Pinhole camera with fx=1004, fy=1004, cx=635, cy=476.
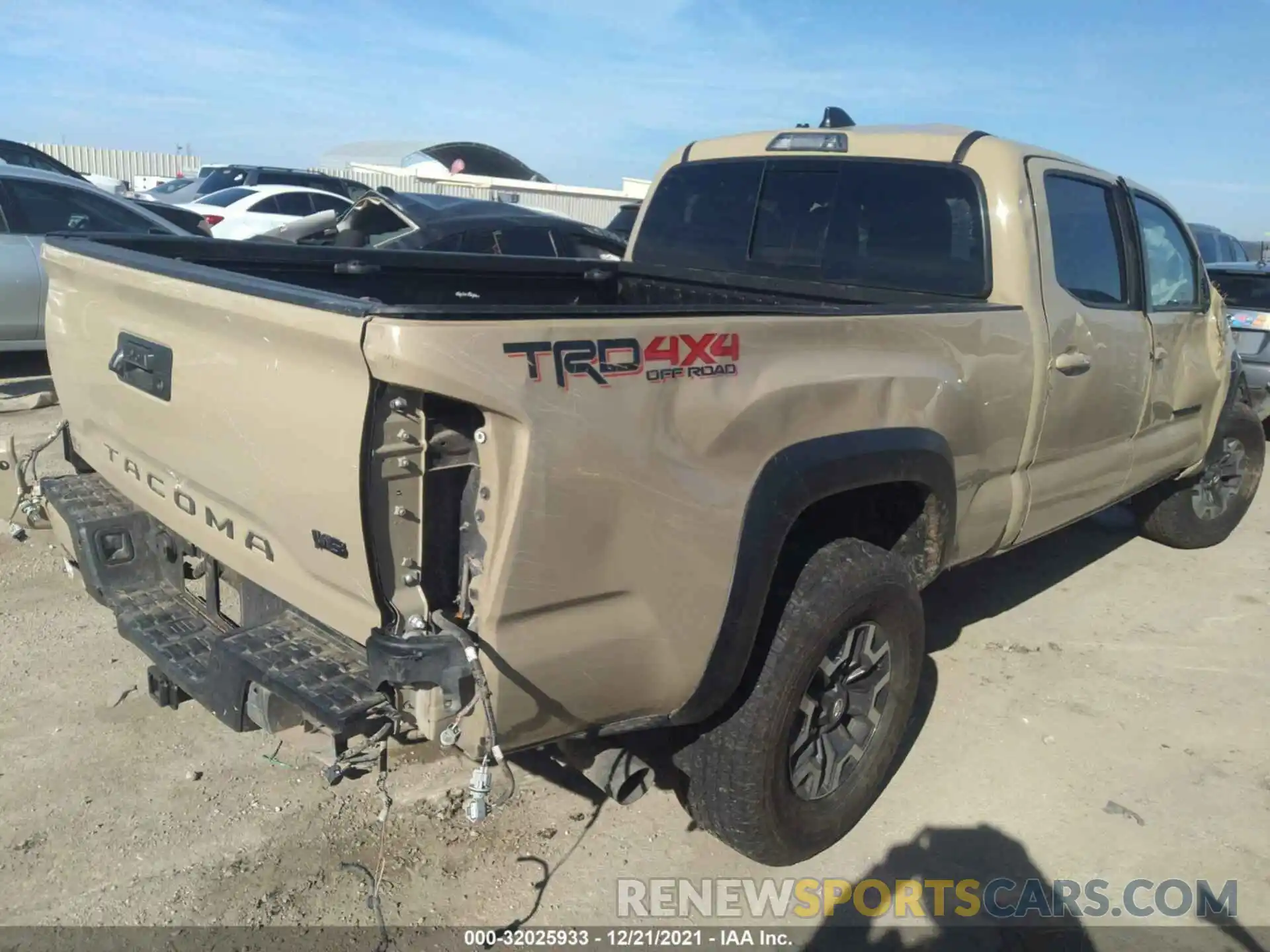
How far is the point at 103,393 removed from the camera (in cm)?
283

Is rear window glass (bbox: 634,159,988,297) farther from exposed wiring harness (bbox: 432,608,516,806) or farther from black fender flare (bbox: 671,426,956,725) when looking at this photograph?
exposed wiring harness (bbox: 432,608,516,806)

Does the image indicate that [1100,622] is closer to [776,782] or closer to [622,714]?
[776,782]

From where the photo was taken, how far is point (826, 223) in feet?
13.2

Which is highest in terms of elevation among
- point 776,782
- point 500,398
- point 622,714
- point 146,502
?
point 500,398

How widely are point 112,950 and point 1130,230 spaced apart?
4352 mm

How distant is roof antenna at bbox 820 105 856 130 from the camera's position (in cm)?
436

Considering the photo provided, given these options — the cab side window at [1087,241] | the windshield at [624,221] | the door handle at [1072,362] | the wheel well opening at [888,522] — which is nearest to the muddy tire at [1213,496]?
the cab side window at [1087,241]

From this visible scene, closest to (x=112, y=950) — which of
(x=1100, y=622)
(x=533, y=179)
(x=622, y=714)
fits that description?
(x=622, y=714)

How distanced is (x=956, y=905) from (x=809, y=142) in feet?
9.45

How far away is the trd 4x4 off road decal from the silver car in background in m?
6.38

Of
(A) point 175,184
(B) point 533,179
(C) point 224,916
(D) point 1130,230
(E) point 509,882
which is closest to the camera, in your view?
(C) point 224,916

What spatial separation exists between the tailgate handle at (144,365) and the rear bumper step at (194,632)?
477 millimetres

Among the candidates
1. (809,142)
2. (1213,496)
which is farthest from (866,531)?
(1213,496)

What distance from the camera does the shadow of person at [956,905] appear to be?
2729mm
